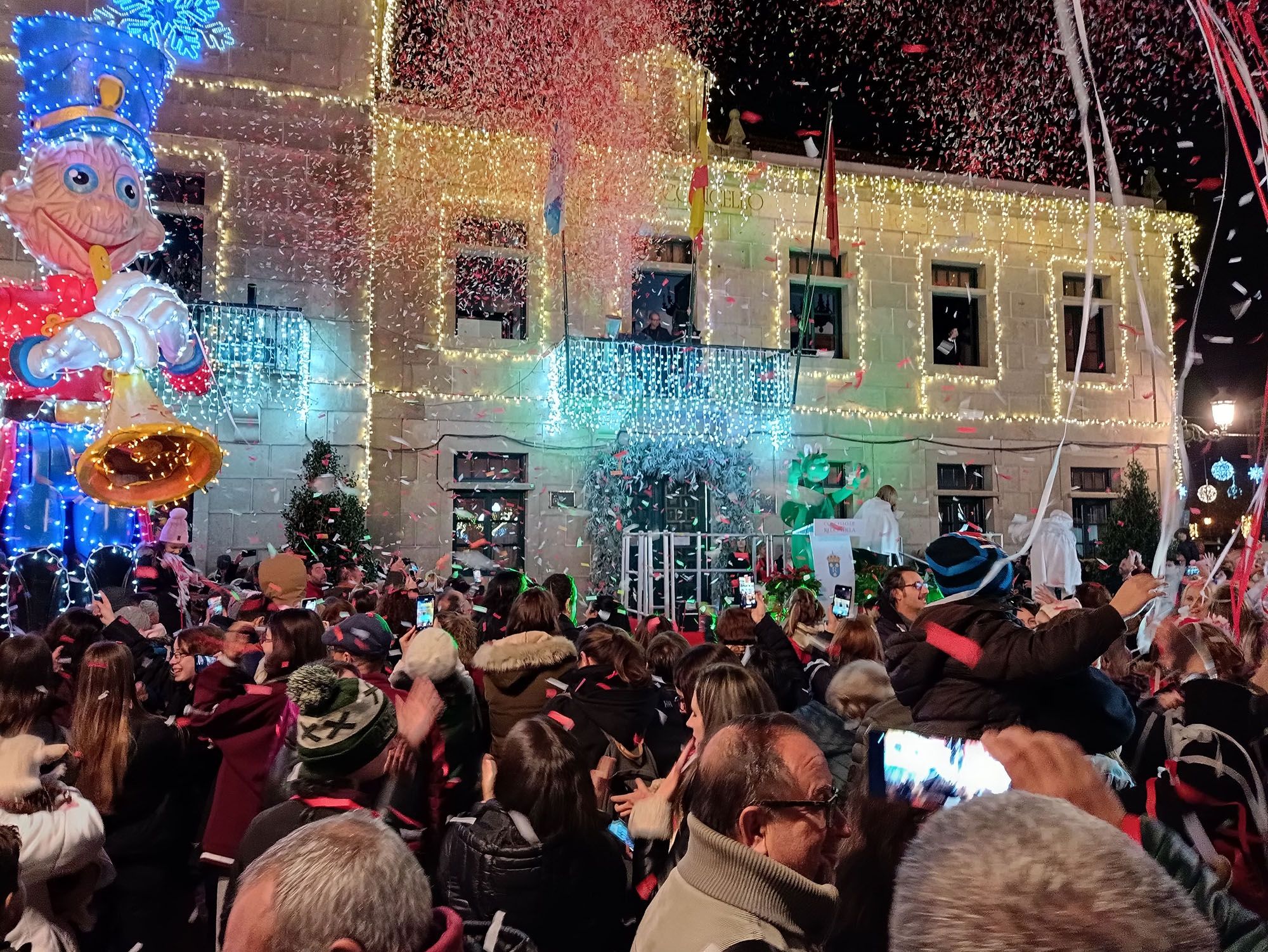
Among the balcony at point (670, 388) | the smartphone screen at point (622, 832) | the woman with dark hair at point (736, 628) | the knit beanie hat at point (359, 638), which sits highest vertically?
the balcony at point (670, 388)

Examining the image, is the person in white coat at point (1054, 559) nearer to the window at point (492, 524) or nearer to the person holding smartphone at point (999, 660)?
the window at point (492, 524)

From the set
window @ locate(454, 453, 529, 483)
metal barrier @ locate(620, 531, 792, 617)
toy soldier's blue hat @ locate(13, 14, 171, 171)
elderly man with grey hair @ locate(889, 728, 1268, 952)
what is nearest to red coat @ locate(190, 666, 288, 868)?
elderly man with grey hair @ locate(889, 728, 1268, 952)

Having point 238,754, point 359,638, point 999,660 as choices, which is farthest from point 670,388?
point 999,660

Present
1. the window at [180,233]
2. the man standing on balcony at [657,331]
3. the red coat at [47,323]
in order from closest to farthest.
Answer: the red coat at [47,323] < the window at [180,233] < the man standing on balcony at [657,331]

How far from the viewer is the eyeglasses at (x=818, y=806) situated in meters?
1.98

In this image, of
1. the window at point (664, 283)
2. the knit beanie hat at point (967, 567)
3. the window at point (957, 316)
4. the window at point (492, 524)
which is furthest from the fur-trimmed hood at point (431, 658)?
the window at point (957, 316)

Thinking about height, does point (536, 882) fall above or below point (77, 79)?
below

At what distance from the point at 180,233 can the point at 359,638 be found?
41.3 feet

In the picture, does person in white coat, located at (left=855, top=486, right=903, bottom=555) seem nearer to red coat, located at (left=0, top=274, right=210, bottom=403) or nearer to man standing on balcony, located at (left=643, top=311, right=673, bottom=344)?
man standing on balcony, located at (left=643, top=311, right=673, bottom=344)

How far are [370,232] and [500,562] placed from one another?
549cm

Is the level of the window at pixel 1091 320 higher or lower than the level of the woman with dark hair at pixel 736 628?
higher

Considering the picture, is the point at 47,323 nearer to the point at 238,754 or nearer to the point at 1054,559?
the point at 238,754

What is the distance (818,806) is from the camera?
6.54 ft

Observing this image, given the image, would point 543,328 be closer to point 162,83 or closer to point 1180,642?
point 162,83
